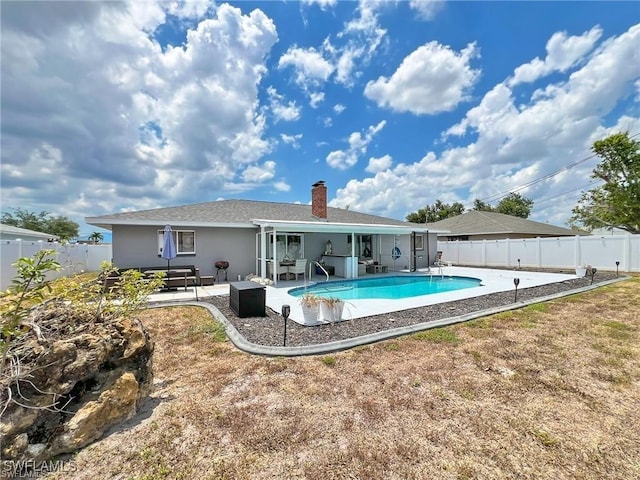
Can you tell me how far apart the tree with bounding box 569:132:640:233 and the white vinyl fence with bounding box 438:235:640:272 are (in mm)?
11094

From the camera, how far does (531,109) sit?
62.7 ft

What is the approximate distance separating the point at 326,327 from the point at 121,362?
4270 millimetres

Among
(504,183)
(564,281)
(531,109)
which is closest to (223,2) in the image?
(564,281)

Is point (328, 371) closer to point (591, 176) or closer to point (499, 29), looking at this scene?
point (499, 29)

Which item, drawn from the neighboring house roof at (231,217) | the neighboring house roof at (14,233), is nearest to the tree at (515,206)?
the neighboring house roof at (231,217)

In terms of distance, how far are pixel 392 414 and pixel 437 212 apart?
54855 millimetres

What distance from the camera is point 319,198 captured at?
18859mm

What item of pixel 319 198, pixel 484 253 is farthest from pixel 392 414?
pixel 484 253

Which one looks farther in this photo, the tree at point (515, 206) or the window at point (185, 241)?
the tree at point (515, 206)

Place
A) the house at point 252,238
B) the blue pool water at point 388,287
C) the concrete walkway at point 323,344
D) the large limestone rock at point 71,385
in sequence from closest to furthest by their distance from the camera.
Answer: the large limestone rock at point 71,385
the concrete walkway at point 323,344
the blue pool water at point 388,287
the house at point 252,238

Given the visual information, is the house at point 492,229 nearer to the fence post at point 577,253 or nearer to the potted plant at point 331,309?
the fence post at point 577,253

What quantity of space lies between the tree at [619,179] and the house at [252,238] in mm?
18598

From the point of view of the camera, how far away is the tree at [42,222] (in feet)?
149

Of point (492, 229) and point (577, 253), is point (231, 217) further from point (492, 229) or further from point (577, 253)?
point (492, 229)
